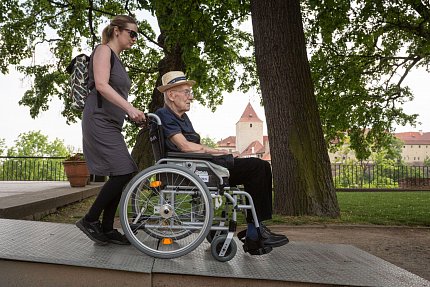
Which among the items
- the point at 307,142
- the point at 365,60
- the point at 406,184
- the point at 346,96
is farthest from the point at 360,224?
the point at 406,184

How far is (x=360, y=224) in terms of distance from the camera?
303 inches

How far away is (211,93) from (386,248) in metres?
18.1

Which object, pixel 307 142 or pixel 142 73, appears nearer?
pixel 307 142

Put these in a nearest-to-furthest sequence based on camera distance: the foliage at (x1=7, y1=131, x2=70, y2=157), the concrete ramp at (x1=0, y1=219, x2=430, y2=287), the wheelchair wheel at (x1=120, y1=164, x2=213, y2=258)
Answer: the concrete ramp at (x1=0, y1=219, x2=430, y2=287)
the wheelchair wheel at (x1=120, y1=164, x2=213, y2=258)
the foliage at (x1=7, y1=131, x2=70, y2=157)

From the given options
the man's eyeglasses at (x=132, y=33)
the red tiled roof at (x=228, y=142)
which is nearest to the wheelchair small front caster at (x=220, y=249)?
the man's eyeglasses at (x=132, y=33)

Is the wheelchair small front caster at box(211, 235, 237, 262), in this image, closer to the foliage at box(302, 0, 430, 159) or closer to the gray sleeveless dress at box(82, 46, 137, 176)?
the gray sleeveless dress at box(82, 46, 137, 176)

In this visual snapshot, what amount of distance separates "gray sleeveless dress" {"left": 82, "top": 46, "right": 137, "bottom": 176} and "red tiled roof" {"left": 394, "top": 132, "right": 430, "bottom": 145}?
15919cm

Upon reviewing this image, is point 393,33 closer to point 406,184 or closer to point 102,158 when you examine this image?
point 406,184

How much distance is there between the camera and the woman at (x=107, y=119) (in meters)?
3.59

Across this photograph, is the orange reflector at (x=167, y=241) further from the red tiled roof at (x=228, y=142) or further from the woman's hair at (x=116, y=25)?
the red tiled roof at (x=228, y=142)

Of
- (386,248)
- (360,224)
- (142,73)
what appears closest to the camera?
(386,248)

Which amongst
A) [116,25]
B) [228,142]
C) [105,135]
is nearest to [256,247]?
[105,135]

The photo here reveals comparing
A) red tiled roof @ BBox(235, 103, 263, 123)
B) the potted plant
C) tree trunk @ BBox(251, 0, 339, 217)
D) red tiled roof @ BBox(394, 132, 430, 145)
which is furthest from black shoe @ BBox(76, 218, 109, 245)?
red tiled roof @ BBox(394, 132, 430, 145)

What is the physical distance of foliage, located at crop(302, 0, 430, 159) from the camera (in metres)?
17.2
